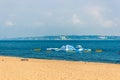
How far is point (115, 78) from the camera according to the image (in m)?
24.4

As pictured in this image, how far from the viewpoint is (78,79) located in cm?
2330

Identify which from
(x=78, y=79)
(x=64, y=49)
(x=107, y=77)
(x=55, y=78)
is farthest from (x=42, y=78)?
(x=64, y=49)

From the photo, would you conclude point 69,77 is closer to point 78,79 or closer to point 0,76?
point 78,79

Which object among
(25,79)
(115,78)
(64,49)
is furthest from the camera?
(64,49)

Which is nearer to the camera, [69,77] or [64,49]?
[69,77]

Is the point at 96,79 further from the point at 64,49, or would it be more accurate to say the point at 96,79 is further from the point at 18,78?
the point at 64,49

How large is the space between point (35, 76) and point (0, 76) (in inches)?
93.4

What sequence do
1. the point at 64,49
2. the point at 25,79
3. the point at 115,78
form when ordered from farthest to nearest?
the point at 64,49 < the point at 115,78 < the point at 25,79

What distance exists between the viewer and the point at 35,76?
2414 cm

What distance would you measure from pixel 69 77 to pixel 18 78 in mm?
3508

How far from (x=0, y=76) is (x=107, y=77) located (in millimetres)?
7410

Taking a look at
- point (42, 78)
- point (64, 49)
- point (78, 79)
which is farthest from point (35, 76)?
point (64, 49)

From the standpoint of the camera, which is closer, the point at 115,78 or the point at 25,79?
the point at 25,79

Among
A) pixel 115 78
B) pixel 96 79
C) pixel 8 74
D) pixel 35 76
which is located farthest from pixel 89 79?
pixel 8 74
